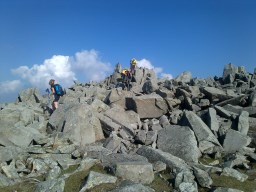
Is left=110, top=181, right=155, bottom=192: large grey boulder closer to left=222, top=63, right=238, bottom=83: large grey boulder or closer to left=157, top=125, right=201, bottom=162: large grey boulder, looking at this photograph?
left=157, top=125, right=201, bottom=162: large grey boulder

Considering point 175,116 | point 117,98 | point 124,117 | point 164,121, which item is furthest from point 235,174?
point 117,98

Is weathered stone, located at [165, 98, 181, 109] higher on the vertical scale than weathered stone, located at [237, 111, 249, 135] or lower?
higher

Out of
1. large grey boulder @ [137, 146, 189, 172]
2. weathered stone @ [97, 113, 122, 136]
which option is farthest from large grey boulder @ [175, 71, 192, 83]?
large grey boulder @ [137, 146, 189, 172]

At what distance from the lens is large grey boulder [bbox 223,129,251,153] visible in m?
22.4

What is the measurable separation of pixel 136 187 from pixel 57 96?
1826 cm

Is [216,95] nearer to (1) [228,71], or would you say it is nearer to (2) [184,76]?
(1) [228,71]

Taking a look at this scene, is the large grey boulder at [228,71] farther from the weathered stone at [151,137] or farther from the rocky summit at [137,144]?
the weathered stone at [151,137]


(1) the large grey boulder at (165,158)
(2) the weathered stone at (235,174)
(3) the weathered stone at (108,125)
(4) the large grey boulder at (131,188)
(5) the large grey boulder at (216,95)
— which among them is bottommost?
(4) the large grey boulder at (131,188)

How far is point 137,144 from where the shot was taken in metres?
23.3

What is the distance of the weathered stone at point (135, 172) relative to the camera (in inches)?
646

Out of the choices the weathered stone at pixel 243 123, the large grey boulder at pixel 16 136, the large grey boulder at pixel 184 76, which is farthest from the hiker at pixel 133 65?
the large grey boulder at pixel 16 136

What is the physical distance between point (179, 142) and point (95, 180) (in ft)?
24.7

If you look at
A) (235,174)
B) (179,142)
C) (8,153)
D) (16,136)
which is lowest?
(235,174)

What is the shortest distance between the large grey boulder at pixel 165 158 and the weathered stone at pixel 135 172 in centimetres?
175
